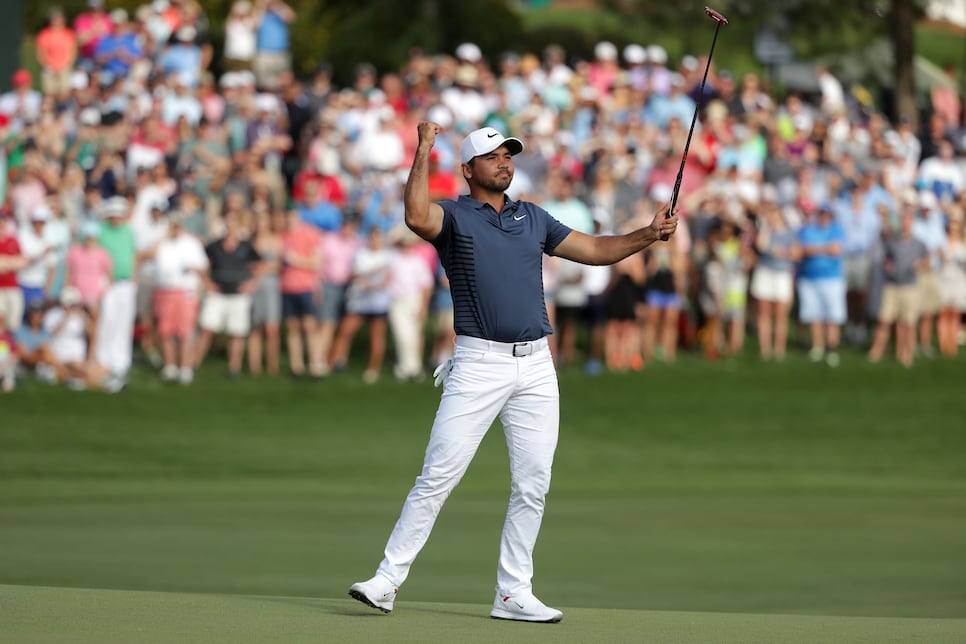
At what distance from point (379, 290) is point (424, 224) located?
13.2 m

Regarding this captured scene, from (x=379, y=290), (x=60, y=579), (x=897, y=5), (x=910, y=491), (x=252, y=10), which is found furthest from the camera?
(x=897, y=5)

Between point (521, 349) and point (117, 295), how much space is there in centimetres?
1239

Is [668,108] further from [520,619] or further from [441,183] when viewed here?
[520,619]

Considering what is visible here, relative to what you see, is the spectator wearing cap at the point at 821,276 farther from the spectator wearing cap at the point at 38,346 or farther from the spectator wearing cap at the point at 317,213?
the spectator wearing cap at the point at 38,346

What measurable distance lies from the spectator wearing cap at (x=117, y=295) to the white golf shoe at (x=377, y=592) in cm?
1231

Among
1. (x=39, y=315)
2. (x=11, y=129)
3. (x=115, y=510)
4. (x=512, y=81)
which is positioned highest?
(x=512, y=81)

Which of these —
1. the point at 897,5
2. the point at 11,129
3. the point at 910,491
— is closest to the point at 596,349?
the point at 910,491

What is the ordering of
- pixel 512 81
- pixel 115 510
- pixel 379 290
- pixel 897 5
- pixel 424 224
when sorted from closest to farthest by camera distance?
pixel 424 224
pixel 115 510
pixel 379 290
pixel 512 81
pixel 897 5

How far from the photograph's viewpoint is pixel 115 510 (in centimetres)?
1402

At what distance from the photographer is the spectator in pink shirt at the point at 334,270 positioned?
2059cm

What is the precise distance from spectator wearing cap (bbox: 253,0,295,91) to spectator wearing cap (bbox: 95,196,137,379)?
7.97 metres

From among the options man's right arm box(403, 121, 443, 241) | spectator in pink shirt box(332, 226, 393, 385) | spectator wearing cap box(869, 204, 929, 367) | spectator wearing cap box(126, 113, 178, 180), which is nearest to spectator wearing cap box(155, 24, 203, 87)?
spectator wearing cap box(126, 113, 178, 180)

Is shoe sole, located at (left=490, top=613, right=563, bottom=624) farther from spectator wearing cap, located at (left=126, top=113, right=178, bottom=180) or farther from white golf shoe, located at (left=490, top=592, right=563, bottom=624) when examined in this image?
spectator wearing cap, located at (left=126, top=113, right=178, bottom=180)

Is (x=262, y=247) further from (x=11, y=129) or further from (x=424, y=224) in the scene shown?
(x=424, y=224)
